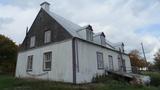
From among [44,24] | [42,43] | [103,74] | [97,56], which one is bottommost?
[103,74]

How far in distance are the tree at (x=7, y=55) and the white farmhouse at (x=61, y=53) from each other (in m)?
18.7

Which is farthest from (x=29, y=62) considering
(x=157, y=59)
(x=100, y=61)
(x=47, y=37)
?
(x=157, y=59)

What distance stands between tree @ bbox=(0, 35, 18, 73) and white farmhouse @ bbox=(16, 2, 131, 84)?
61.2ft

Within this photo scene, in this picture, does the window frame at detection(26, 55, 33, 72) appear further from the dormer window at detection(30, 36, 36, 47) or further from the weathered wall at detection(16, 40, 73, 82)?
the dormer window at detection(30, 36, 36, 47)

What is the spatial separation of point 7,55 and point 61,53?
90.7 ft

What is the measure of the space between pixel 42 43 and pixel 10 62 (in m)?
24.1

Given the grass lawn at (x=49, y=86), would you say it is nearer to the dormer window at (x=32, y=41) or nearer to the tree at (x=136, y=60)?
Answer: the dormer window at (x=32, y=41)

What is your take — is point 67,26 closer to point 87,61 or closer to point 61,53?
point 61,53

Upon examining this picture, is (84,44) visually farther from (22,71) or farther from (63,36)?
(22,71)

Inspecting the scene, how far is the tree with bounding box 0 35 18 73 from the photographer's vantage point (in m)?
40.9

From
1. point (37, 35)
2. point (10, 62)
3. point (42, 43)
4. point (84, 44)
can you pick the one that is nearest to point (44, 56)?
point (42, 43)

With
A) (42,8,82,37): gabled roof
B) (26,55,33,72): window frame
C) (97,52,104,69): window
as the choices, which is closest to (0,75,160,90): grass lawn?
(97,52,104,69): window

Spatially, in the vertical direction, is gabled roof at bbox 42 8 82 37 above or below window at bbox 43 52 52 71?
above

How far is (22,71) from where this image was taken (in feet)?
76.1
